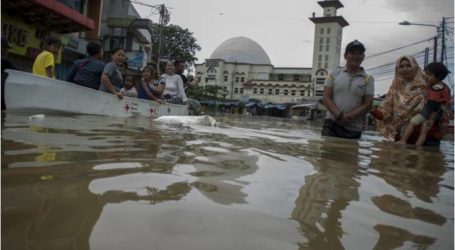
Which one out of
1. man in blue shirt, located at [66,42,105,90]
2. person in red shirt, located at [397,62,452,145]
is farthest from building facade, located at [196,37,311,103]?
person in red shirt, located at [397,62,452,145]

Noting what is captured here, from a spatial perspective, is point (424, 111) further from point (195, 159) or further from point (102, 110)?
point (102, 110)

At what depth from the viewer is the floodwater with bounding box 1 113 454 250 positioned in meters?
0.95

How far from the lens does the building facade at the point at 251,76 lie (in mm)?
70188

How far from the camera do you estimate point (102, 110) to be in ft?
19.6

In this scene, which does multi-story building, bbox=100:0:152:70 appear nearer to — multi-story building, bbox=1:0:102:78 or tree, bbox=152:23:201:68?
multi-story building, bbox=1:0:102:78

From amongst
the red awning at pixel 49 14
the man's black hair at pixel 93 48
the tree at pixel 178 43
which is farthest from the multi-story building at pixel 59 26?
the tree at pixel 178 43

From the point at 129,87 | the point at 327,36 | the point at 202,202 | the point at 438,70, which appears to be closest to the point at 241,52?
the point at 327,36

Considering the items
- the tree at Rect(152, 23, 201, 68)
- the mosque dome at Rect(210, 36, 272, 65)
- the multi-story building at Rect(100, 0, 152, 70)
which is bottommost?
the multi-story building at Rect(100, 0, 152, 70)

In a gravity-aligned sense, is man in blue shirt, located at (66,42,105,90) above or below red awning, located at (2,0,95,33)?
below

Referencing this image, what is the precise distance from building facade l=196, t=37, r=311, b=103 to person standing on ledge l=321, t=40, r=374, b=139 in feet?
201

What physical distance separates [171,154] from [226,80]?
74.6 metres

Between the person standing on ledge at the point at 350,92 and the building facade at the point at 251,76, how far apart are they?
61.4 m

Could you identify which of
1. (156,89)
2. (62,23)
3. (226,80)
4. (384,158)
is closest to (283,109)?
(226,80)

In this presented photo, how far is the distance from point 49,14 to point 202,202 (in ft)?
49.2
